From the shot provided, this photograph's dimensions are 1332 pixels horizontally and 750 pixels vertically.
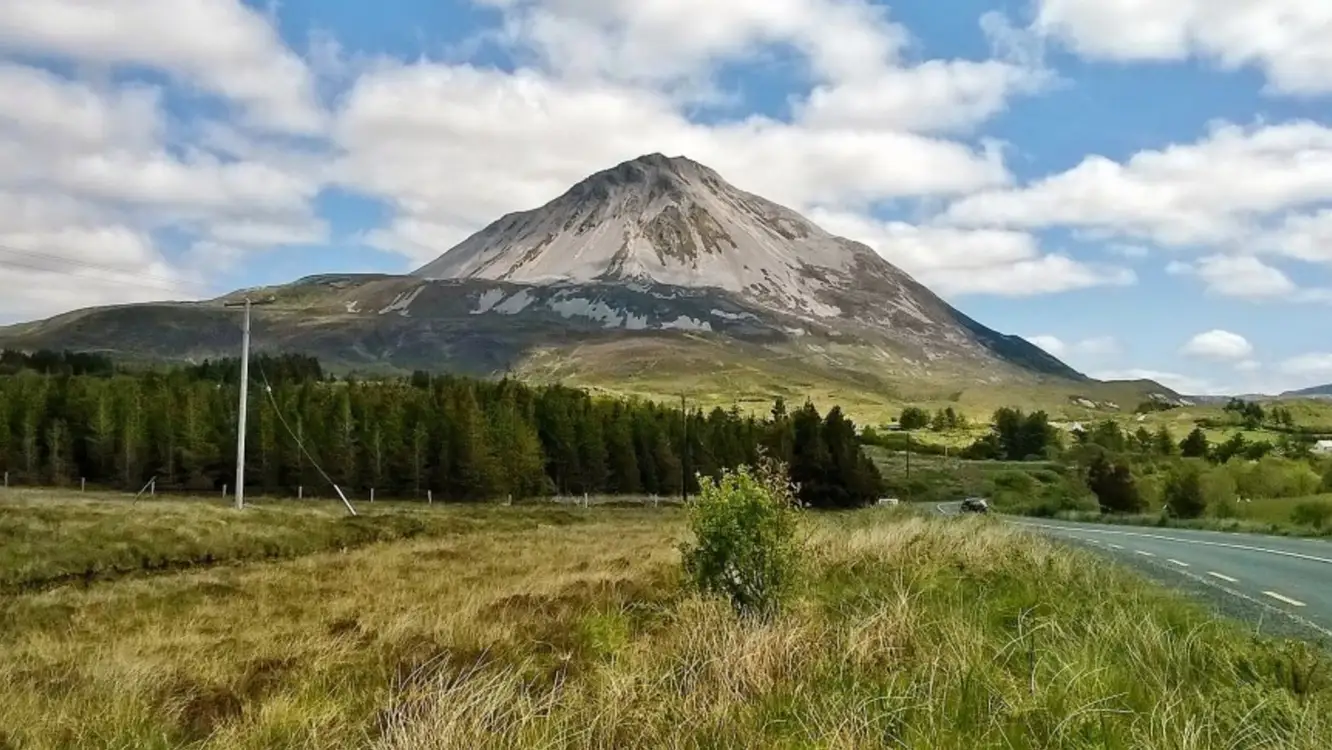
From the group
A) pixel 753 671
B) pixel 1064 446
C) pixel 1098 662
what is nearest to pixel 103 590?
pixel 753 671

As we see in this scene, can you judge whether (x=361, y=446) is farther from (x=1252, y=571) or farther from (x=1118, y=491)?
(x=1252, y=571)

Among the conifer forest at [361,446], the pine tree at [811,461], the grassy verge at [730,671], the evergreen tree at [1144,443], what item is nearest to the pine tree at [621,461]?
the conifer forest at [361,446]

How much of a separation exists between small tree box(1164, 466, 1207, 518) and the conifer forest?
2568 cm

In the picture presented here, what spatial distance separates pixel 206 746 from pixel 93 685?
133 inches

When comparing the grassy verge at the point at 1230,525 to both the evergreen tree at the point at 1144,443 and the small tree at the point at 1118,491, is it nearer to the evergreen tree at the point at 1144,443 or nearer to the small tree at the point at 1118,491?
the small tree at the point at 1118,491

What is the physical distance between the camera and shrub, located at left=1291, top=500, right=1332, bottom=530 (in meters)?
43.2

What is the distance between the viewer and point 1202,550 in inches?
949

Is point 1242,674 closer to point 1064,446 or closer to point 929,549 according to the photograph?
point 929,549

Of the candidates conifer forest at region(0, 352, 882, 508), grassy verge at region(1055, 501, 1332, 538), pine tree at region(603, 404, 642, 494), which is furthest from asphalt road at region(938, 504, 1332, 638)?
pine tree at region(603, 404, 642, 494)

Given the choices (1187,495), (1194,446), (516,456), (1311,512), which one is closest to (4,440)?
(516,456)

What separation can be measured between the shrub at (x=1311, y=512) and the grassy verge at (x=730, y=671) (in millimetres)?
32970

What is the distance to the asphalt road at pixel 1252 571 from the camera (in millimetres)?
12422

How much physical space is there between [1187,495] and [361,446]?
2558 inches

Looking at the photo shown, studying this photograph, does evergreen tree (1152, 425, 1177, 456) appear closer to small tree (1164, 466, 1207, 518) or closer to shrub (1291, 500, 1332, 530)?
small tree (1164, 466, 1207, 518)
